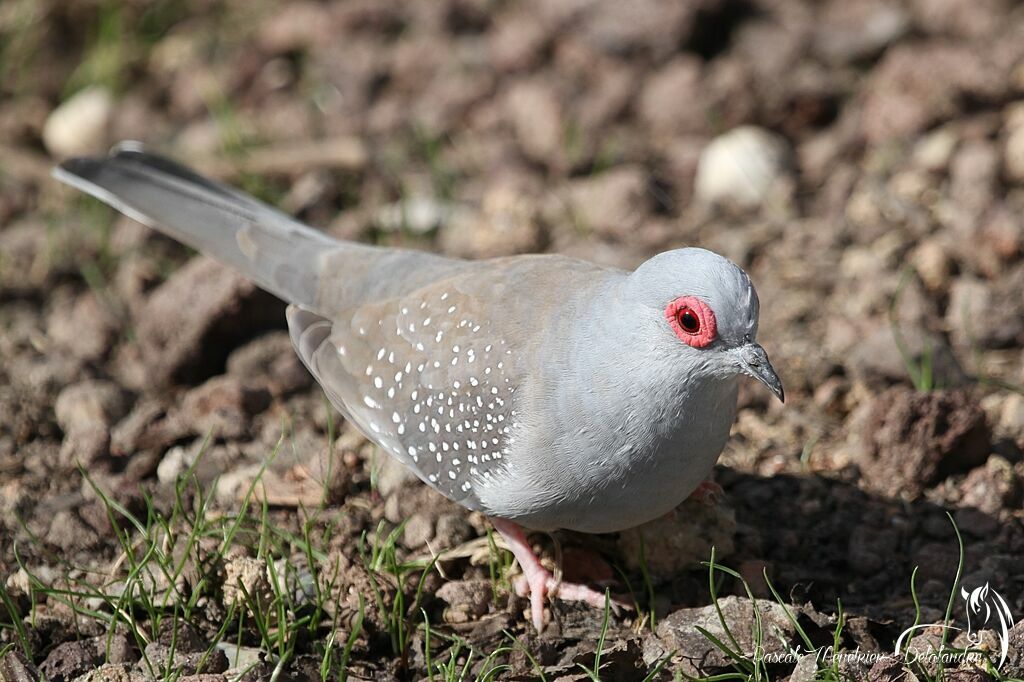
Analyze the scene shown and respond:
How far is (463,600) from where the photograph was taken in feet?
14.8

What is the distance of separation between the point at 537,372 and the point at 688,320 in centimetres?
66

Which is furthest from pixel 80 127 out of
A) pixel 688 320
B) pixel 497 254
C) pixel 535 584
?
pixel 688 320

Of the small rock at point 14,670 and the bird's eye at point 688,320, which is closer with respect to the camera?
the bird's eye at point 688,320

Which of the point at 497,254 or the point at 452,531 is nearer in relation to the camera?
the point at 452,531

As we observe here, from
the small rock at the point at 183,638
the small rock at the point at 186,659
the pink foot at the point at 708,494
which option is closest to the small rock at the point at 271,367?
the small rock at the point at 183,638

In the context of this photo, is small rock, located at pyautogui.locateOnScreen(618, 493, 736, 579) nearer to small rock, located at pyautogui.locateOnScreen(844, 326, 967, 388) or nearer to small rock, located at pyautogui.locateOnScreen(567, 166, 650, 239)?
small rock, located at pyautogui.locateOnScreen(844, 326, 967, 388)

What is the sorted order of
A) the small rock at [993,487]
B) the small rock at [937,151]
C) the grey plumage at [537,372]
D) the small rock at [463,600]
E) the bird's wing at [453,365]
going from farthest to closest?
the small rock at [937,151], the small rock at [993,487], the small rock at [463,600], the bird's wing at [453,365], the grey plumage at [537,372]

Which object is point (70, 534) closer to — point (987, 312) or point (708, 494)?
point (708, 494)

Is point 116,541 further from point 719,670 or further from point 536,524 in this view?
point 719,670

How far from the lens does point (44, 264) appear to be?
22.2 feet

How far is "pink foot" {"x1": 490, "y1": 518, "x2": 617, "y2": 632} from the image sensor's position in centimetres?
446

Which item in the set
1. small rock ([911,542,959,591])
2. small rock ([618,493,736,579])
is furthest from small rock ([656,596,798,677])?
small rock ([911,542,959,591])

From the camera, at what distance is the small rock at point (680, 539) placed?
452 centimetres

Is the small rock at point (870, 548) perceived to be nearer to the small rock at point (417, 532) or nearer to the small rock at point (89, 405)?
the small rock at point (417, 532)
